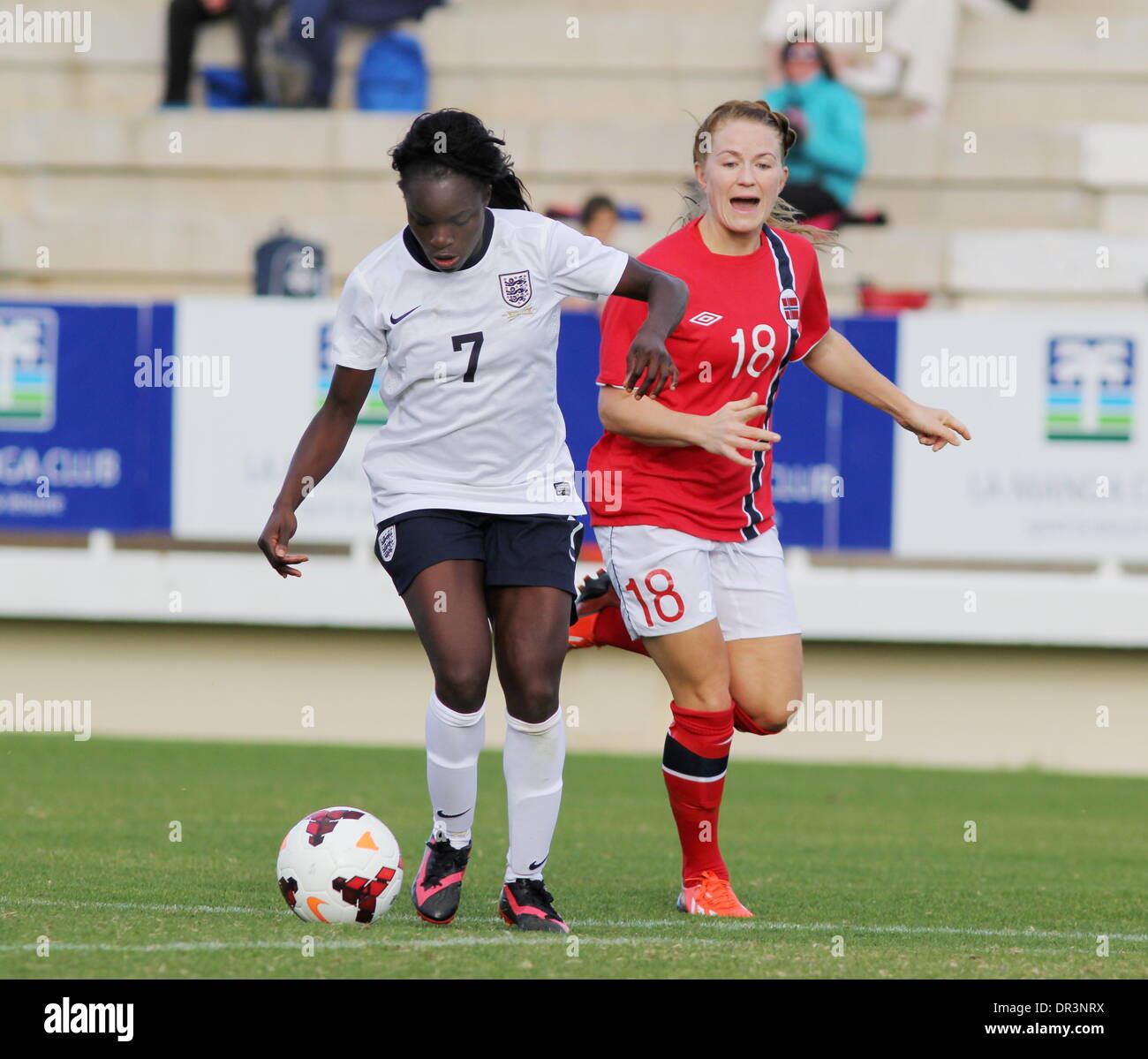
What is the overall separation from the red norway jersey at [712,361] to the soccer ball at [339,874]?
4.32ft

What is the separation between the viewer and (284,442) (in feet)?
38.0

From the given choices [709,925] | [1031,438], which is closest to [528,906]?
[709,925]

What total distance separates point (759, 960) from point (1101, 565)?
23.3 feet

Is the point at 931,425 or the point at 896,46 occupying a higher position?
the point at 896,46

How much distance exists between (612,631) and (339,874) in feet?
4.97

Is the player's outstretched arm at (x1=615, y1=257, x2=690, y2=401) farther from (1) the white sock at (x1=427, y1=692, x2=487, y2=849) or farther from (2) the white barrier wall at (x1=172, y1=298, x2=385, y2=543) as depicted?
(2) the white barrier wall at (x1=172, y1=298, x2=385, y2=543)

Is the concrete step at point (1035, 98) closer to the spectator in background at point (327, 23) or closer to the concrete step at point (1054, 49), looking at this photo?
the concrete step at point (1054, 49)

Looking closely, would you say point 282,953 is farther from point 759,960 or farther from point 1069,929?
point 1069,929

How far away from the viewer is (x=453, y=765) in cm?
544

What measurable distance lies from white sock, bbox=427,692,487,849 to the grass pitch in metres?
0.29

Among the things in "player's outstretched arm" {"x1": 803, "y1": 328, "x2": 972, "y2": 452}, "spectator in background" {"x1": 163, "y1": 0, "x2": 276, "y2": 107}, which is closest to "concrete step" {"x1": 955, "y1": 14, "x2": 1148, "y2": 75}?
"spectator in background" {"x1": 163, "y1": 0, "x2": 276, "y2": 107}

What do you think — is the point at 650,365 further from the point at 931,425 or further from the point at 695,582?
the point at 931,425

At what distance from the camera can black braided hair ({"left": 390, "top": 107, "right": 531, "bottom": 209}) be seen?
5195 millimetres
